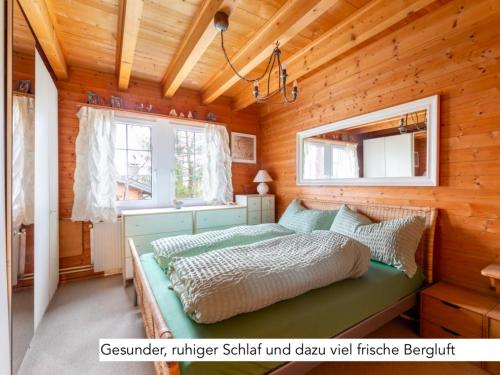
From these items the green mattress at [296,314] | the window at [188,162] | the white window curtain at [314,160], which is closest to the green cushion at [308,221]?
the white window curtain at [314,160]

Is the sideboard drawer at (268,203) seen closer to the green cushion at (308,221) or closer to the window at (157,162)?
the green cushion at (308,221)

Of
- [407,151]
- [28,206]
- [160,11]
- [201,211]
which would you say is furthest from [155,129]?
[407,151]

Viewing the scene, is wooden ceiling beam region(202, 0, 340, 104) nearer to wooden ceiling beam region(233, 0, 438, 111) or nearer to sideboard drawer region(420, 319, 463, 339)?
wooden ceiling beam region(233, 0, 438, 111)

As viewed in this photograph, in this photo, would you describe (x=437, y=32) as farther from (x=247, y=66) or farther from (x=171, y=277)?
(x=171, y=277)

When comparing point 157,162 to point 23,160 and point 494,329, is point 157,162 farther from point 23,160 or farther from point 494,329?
point 494,329

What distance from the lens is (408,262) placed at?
1854 mm

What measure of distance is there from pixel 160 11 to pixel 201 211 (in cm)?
227

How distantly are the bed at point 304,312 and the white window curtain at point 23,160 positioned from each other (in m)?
Result: 0.90

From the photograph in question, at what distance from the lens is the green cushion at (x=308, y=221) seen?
2.69m

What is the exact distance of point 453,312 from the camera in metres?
1.66

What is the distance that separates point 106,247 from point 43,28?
7.89ft

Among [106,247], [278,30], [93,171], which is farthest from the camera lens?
[106,247]

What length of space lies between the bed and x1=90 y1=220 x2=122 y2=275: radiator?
4.27 ft

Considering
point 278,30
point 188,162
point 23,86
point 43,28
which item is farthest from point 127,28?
point 188,162
